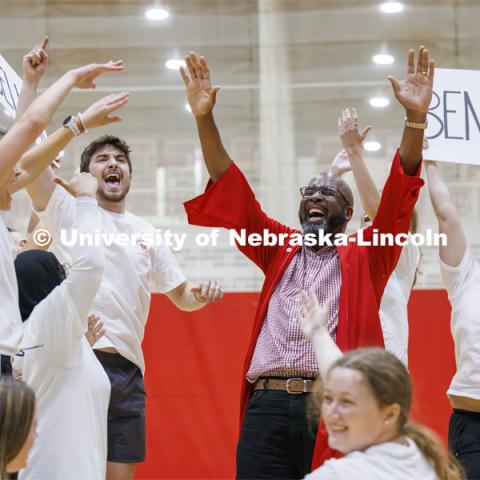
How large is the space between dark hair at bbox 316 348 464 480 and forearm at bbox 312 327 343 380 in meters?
0.15

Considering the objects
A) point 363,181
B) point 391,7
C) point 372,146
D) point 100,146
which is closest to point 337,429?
point 363,181

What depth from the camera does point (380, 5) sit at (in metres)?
5.40

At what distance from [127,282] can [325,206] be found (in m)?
0.84

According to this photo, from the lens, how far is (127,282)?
135 inches

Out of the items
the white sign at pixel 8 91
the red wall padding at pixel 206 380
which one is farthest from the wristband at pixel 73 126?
the red wall padding at pixel 206 380

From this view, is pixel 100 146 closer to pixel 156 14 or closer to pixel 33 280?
pixel 33 280

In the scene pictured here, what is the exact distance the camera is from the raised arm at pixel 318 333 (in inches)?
85.8

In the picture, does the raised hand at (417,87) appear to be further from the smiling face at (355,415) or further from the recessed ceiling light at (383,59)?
the recessed ceiling light at (383,59)

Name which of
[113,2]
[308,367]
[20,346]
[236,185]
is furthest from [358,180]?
[113,2]

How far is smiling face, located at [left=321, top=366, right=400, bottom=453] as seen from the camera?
1.89 meters

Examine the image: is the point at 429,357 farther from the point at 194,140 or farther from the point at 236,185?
the point at 236,185

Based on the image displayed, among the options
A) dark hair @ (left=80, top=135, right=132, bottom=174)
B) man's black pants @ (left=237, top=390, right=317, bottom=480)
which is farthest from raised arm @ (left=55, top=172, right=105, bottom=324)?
dark hair @ (left=80, top=135, right=132, bottom=174)

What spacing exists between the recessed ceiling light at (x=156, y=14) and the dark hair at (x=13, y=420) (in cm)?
390

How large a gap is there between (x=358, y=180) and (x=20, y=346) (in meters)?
1.41
